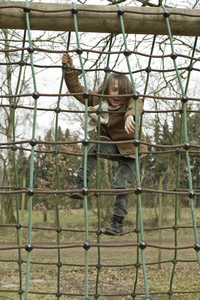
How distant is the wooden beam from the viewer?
241 centimetres

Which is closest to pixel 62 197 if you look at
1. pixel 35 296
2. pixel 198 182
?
pixel 35 296

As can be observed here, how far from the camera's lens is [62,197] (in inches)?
395

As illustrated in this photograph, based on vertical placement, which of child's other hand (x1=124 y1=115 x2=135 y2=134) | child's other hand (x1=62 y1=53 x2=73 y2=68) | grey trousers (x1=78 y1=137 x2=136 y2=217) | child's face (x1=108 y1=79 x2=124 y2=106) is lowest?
grey trousers (x1=78 y1=137 x2=136 y2=217)

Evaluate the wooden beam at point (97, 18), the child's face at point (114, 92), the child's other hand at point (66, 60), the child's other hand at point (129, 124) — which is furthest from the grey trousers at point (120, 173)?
the wooden beam at point (97, 18)

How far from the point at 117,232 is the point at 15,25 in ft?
4.65

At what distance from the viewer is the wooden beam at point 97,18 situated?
2.41 meters

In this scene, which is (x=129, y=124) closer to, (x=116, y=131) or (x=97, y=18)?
(x=116, y=131)

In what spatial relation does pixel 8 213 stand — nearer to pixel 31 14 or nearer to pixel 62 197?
pixel 62 197

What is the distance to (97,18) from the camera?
2.47 metres

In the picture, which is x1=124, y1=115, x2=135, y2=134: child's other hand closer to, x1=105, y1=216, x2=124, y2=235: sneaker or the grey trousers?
the grey trousers

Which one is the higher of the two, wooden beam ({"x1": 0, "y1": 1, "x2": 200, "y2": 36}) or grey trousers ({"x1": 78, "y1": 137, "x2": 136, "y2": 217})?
wooden beam ({"x1": 0, "y1": 1, "x2": 200, "y2": 36})

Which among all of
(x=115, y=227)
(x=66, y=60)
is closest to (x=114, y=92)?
(x=66, y=60)

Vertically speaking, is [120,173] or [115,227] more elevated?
[120,173]

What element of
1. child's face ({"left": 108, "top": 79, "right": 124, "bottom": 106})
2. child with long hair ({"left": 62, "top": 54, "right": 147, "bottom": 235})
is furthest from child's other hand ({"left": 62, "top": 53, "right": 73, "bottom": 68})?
child's face ({"left": 108, "top": 79, "right": 124, "bottom": 106})
